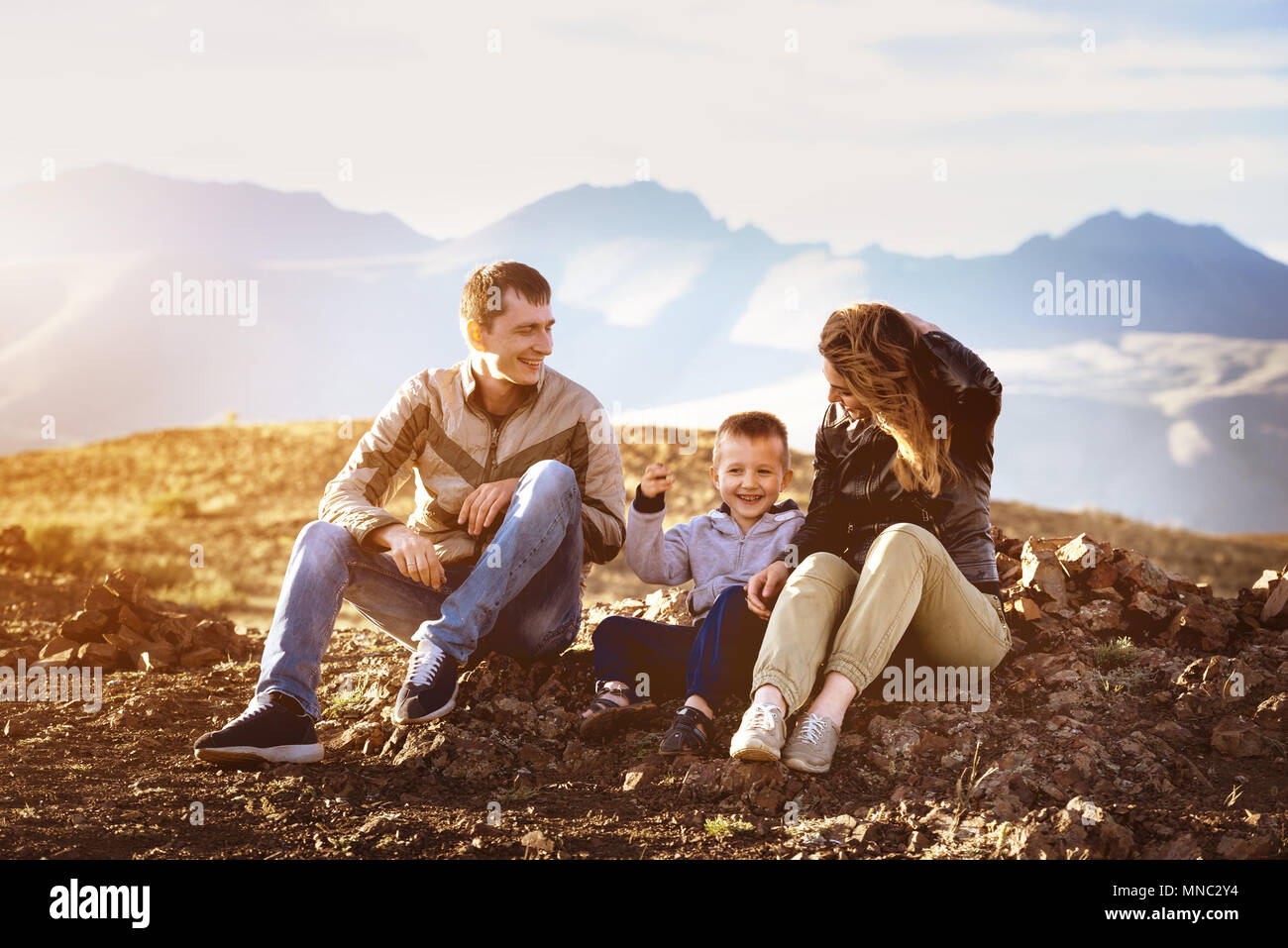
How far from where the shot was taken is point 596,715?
4.61 meters

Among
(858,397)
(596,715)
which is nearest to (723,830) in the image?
(596,715)

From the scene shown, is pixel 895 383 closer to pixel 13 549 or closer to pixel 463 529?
pixel 463 529

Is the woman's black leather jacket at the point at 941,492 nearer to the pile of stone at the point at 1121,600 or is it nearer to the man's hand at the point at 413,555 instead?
the pile of stone at the point at 1121,600

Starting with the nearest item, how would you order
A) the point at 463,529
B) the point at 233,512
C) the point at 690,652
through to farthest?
the point at 690,652 → the point at 463,529 → the point at 233,512

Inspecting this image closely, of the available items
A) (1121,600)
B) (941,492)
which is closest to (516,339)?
(941,492)

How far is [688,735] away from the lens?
169 inches

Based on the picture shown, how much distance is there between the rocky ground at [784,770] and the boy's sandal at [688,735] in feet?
0.24

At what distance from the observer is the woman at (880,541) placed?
4145 mm

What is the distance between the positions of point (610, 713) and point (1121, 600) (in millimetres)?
2871

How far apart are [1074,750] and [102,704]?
187 inches

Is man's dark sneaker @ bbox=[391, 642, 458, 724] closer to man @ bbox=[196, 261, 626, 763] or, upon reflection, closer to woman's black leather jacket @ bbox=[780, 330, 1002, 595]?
man @ bbox=[196, 261, 626, 763]

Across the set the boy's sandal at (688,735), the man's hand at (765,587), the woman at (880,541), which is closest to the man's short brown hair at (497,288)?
the woman at (880,541)

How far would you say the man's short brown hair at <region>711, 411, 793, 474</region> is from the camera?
4.91m
